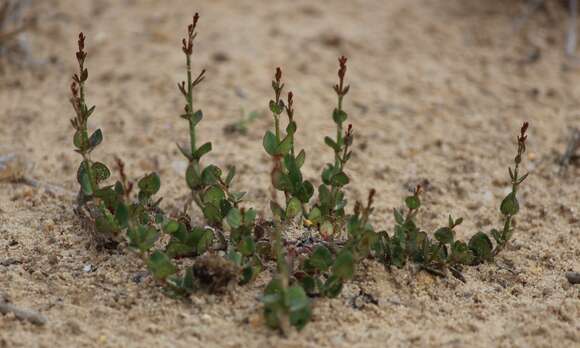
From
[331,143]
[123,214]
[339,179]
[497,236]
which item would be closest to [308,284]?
[339,179]

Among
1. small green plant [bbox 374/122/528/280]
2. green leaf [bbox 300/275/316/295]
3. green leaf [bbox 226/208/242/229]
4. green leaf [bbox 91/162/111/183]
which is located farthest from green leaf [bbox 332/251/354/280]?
green leaf [bbox 91/162/111/183]

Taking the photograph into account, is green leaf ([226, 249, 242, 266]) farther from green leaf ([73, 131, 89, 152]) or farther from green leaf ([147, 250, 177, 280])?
green leaf ([73, 131, 89, 152])

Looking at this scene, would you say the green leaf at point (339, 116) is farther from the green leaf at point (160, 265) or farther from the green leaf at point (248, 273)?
the green leaf at point (160, 265)

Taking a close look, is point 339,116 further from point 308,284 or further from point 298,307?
point 298,307

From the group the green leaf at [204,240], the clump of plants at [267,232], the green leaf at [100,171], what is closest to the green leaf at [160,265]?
the clump of plants at [267,232]

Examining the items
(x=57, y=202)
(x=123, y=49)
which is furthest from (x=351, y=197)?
(x=123, y=49)

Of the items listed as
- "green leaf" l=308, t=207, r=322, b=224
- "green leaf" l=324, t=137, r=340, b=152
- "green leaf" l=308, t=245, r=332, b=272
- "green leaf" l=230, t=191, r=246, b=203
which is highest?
"green leaf" l=324, t=137, r=340, b=152
